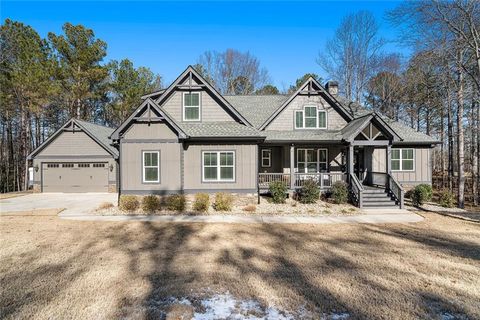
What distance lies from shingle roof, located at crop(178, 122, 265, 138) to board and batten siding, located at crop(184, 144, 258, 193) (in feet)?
2.22

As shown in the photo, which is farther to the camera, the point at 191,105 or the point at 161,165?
the point at 191,105

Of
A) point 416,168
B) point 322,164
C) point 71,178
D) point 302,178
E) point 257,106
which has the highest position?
point 257,106

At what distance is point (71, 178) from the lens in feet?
66.7

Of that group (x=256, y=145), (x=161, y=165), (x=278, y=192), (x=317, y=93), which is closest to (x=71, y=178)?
(x=161, y=165)

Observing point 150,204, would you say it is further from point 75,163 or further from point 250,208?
point 75,163

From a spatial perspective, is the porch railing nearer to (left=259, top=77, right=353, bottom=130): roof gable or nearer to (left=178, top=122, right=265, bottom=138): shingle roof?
(left=178, top=122, right=265, bottom=138): shingle roof

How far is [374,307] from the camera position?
4062mm

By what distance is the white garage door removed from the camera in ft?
66.5

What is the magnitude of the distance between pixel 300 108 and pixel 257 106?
3.52 m

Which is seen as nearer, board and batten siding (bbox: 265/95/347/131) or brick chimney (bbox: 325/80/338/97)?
board and batten siding (bbox: 265/95/347/131)

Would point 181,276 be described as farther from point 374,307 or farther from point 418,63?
point 418,63

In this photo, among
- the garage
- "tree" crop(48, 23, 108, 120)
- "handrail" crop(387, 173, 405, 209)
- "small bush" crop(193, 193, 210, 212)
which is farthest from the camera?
"tree" crop(48, 23, 108, 120)

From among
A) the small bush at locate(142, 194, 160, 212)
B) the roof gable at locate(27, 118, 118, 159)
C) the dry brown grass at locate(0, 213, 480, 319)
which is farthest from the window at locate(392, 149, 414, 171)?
the roof gable at locate(27, 118, 118, 159)

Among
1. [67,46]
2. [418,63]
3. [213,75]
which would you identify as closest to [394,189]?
[418,63]
